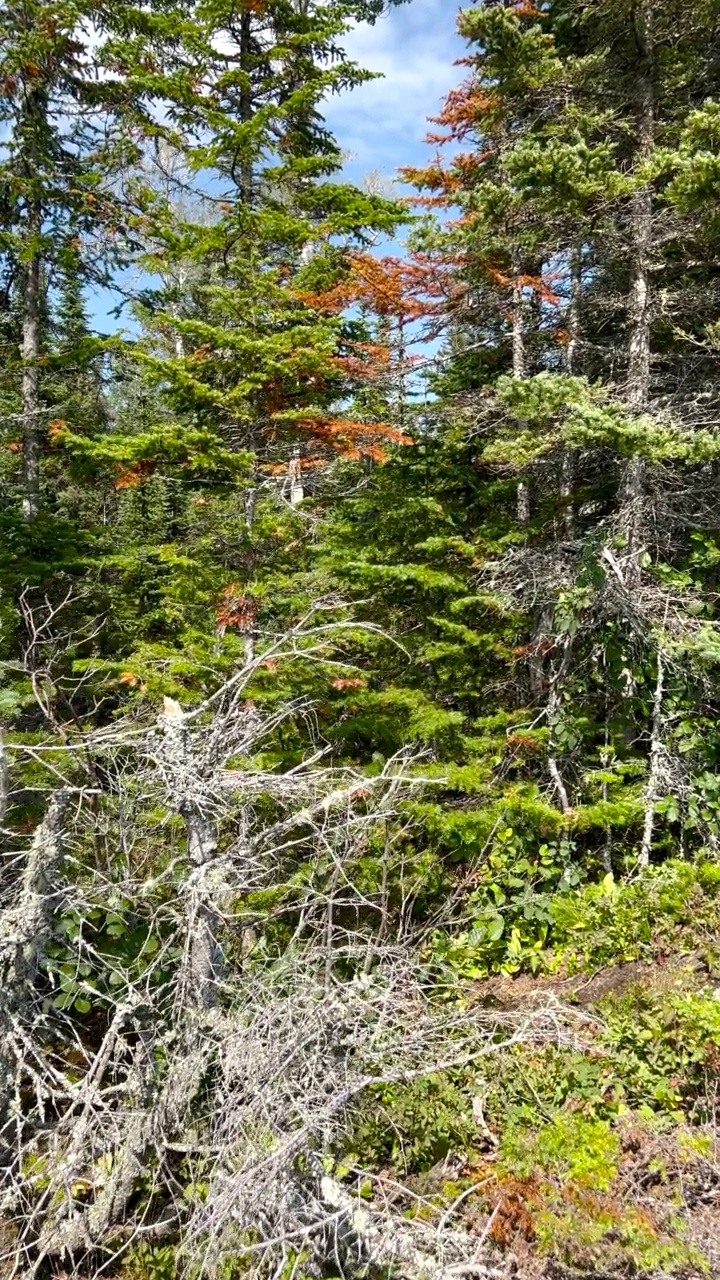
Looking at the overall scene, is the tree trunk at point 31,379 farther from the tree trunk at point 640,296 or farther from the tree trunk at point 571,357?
the tree trunk at point 640,296

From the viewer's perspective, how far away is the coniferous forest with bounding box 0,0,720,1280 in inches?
144

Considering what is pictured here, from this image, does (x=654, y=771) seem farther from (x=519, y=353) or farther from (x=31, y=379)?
(x=31, y=379)

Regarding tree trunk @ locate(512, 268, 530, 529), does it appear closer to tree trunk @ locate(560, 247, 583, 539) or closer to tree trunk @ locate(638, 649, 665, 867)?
tree trunk @ locate(560, 247, 583, 539)

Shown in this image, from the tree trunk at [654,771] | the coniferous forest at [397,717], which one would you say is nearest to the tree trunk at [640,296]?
the coniferous forest at [397,717]

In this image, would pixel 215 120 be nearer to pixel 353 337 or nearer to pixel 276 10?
pixel 276 10

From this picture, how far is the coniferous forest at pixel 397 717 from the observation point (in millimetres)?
3670

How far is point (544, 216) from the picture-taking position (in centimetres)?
654

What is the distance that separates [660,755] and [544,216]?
5.27 m

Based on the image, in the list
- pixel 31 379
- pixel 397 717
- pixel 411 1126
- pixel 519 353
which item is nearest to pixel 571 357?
pixel 519 353

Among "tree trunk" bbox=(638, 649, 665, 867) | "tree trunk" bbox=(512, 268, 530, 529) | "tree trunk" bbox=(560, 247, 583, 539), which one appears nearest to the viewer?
"tree trunk" bbox=(638, 649, 665, 867)

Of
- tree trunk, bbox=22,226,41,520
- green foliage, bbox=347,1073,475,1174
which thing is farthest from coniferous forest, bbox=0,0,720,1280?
tree trunk, bbox=22,226,41,520

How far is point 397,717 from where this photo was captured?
663 centimetres

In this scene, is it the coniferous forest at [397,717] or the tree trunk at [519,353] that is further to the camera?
the tree trunk at [519,353]

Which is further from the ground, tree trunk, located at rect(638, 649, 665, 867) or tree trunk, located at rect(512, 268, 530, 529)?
tree trunk, located at rect(512, 268, 530, 529)
